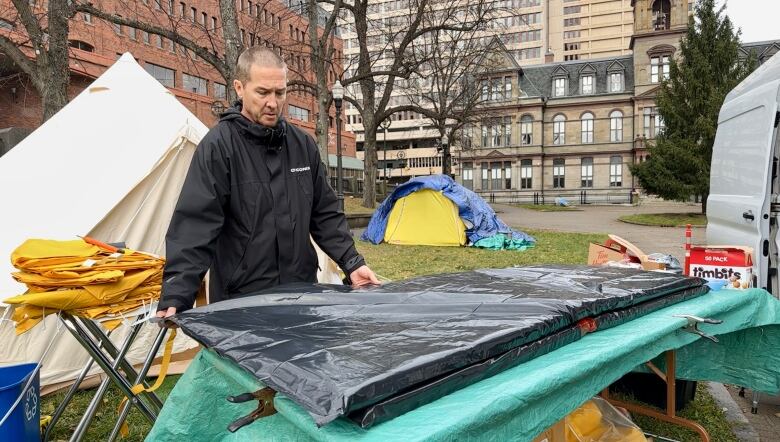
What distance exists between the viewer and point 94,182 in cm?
445

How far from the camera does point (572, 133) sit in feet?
158

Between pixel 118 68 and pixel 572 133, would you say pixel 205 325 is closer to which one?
pixel 118 68

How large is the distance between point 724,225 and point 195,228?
5.40 metres

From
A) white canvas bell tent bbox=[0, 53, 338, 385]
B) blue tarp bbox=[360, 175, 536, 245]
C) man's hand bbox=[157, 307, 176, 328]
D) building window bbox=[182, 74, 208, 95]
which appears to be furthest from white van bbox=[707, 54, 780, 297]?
building window bbox=[182, 74, 208, 95]

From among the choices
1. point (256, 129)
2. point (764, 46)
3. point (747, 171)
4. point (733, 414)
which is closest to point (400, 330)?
point (256, 129)

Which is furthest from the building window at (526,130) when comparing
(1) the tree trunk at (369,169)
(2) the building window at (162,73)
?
(2) the building window at (162,73)

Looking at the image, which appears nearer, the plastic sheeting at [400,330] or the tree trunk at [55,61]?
the plastic sheeting at [400,330]

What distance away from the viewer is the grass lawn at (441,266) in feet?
11.4

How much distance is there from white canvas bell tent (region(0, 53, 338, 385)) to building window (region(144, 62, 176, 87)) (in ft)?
124

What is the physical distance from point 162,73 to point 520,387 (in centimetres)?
4384

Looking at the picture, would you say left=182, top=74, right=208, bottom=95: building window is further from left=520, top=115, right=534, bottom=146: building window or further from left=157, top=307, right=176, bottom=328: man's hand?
left=157, top=307, right=176, bottom=328: man's hand

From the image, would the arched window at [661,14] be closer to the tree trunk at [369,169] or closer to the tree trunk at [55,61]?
the tree trunk at [369,169]

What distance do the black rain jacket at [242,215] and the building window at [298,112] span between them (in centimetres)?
5030

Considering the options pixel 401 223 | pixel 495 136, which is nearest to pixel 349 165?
pixel 495 136
